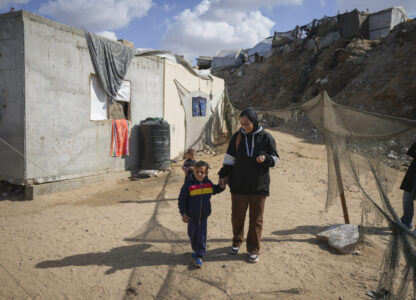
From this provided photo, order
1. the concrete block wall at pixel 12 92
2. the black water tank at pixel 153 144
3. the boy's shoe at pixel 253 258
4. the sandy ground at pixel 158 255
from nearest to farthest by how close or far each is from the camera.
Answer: the sandy ground at pixel 158 255 < the boy's shoe at pixel 253 258 < the concrete block wall at pixel 12 92 < the black water tank at pixel 153 144

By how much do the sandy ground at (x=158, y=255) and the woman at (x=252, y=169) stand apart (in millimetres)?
457

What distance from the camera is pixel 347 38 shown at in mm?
20141

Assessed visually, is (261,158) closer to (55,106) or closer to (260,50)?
(55,106)

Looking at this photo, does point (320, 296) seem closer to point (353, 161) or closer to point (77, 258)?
point (353, 161)

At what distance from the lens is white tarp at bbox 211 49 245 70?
95.7 feet

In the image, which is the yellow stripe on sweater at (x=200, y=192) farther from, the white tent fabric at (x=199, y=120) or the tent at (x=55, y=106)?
the white tent fabric at (x=199, y=120)

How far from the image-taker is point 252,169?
2.91 metres

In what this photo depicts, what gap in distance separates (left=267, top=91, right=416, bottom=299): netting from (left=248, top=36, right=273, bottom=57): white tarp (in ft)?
85.2

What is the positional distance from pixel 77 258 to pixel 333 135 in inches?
129

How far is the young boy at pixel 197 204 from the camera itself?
2855mm

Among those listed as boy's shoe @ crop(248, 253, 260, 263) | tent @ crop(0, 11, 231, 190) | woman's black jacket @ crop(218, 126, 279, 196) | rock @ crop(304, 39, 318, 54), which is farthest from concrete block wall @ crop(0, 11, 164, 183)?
rock @ crop(304, 39, 318, 54)

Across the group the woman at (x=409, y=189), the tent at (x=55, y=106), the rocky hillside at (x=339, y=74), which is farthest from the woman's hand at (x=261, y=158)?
the rocky hillside at (x=339, y=74)

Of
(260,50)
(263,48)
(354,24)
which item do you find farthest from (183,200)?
(263,48)

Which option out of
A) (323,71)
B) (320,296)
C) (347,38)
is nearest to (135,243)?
(320,296)
